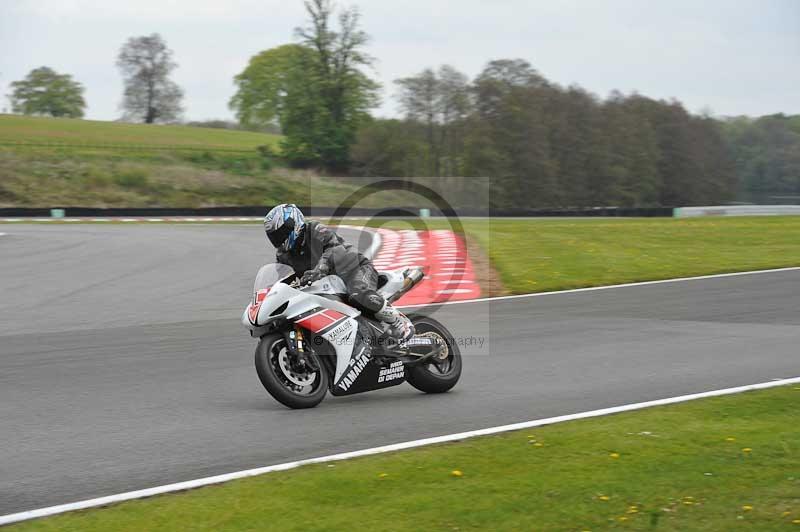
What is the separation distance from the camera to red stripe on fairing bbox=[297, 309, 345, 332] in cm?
713

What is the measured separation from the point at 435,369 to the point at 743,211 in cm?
4126

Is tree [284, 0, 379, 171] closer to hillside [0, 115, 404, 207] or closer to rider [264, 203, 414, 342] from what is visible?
hillside [0, 115, 404, 207]

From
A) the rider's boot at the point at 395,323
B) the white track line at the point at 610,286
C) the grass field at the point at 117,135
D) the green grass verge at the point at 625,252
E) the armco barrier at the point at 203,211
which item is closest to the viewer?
the rider's boot at the point at 395,323

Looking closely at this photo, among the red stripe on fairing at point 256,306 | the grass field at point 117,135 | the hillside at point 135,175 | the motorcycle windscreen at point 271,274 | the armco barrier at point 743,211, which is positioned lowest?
the red stripe on fairing at point 256,306

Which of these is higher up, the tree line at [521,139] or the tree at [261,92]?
the tree at [261,92]

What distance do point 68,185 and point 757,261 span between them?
141 feet

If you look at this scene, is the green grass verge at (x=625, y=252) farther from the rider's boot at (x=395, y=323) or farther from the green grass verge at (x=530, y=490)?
the green grass verge at (x=530, y=490)

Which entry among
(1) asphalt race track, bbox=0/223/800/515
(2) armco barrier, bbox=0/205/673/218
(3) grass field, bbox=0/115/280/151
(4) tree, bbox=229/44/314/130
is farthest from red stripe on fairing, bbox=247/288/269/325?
(4) tree, bbox=229/44/314/130

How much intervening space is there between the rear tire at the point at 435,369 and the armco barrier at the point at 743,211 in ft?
132

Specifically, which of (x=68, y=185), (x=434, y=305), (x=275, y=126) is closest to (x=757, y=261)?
(x=434, y=305)

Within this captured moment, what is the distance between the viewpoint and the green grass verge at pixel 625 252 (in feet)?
55.6

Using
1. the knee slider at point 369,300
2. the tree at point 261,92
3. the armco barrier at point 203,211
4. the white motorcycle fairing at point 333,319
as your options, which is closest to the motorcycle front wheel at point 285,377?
the white motorcycle fairing at point 333,319

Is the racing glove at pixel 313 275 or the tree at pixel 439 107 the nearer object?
the racing glove at pixel 313 275

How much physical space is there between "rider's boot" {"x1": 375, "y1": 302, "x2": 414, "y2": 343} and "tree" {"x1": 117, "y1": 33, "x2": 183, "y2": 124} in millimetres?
84479
